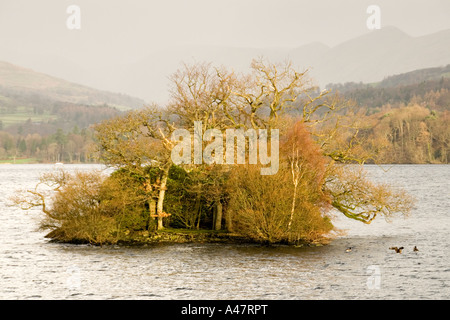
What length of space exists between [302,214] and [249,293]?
1237 cm

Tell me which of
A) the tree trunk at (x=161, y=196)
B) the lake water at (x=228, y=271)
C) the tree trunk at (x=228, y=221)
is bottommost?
the lake water at (x=228, y=271)

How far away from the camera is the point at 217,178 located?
43.6 metres

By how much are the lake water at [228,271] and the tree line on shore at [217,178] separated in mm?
2085

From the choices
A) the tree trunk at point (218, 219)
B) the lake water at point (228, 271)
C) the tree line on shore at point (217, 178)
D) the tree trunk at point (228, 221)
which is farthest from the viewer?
the tree trunk at point (218, 219)

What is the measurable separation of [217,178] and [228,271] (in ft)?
36.0

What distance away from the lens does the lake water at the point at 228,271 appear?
29703 mm

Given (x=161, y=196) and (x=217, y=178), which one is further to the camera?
(x=161, y=196)

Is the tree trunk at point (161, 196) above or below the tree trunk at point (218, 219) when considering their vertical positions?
above

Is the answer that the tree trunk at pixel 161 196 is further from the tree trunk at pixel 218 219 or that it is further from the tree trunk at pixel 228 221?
the tree trunk at pixel 228 221

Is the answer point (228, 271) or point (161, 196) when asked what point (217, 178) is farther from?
point (228, 271)

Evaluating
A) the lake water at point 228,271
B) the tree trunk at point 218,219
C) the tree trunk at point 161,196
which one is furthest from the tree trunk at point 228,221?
the tree trunk at point 161,196

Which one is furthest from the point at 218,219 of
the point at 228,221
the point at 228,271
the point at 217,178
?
the point at 228,271

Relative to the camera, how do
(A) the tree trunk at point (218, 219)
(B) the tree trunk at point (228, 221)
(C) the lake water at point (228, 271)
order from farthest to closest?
(A) the tree trunk at point (218, 219) < (B) the tree trunk at point (228, 221) < (C) the lake water at point (228, 271)
